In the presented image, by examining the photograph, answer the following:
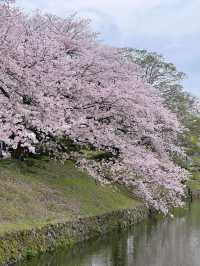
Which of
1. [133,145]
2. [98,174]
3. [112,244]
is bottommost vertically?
[112,244]

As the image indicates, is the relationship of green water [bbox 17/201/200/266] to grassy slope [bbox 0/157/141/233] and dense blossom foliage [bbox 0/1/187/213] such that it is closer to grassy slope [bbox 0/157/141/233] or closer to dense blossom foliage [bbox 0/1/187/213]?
grassy slope [bbox 0/157/141/233]

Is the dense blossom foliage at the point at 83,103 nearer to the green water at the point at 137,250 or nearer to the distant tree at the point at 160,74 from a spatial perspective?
the green water at the point at 137,250

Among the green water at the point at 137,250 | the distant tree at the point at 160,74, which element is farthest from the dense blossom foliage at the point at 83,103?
the distant tree at the point at 160,74

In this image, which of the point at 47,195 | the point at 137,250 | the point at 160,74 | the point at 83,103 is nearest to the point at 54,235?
the point at 47,195

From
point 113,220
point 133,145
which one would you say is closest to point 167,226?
point 113,220

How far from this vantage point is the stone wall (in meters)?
14.6

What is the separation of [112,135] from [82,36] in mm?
5892

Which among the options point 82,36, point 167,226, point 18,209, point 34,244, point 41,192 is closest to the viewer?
point 34,244

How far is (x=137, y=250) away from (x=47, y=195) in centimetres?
431

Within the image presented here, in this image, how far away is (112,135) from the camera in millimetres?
21312

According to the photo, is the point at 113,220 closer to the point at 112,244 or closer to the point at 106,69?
the point at 112,244

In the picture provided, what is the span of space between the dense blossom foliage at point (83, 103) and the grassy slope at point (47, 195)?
135cm

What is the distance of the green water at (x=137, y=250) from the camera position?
53.2 feet

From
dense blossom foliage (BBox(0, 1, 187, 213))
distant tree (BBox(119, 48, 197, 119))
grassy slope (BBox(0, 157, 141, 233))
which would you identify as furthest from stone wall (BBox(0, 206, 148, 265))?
distant tree (BBox(119, 48, 197, 119))
